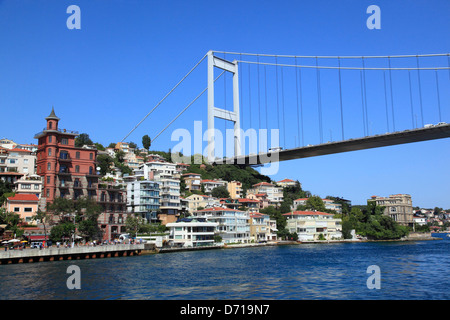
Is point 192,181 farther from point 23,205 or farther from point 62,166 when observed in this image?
point 23,205

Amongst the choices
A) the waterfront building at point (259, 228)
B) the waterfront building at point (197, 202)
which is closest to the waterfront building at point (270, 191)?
the waterfront building at point (197, 202)


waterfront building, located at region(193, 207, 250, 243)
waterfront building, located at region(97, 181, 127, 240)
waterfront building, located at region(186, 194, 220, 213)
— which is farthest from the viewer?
waterfront building, located at region(186, 194, 220, 213)

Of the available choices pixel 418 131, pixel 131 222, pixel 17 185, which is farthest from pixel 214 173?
pixel 418 131

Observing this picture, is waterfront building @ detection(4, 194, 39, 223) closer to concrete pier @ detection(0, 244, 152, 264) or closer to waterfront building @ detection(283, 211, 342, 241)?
concrete pier @ detection(0, 244, 152, 264)

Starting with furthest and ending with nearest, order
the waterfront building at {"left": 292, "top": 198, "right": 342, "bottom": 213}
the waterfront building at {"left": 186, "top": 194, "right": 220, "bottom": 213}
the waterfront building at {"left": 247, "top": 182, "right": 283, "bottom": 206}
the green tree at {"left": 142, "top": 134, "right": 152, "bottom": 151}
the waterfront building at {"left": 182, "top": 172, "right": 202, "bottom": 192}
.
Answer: the green tree at {"left": 142, "top": 134, "right": 152, "bottom": 151}
the waterfront building at {"left": 247, "top": 182, "right": 283, "bottom": 206}
the waterfront building at {"left": 292, "top": 198, "right": 342, "bottom": 213}
the waterfront building at {"left": 182, "top": 172, "right": 202, "bottom": 192}
the waterfront building at {"left": 186, "top": 194, "right": 220, "bottom": 213}

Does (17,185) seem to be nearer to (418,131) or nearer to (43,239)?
→ (43,239)

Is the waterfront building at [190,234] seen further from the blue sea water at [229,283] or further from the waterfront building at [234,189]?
the waterfront building at [234,189]

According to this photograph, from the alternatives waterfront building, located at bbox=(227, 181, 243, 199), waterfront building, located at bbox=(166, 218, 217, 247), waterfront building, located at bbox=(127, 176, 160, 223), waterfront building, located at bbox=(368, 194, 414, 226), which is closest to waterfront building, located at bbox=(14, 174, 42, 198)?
waterfront building, located at bbox=(127, 176, 160, 223)
